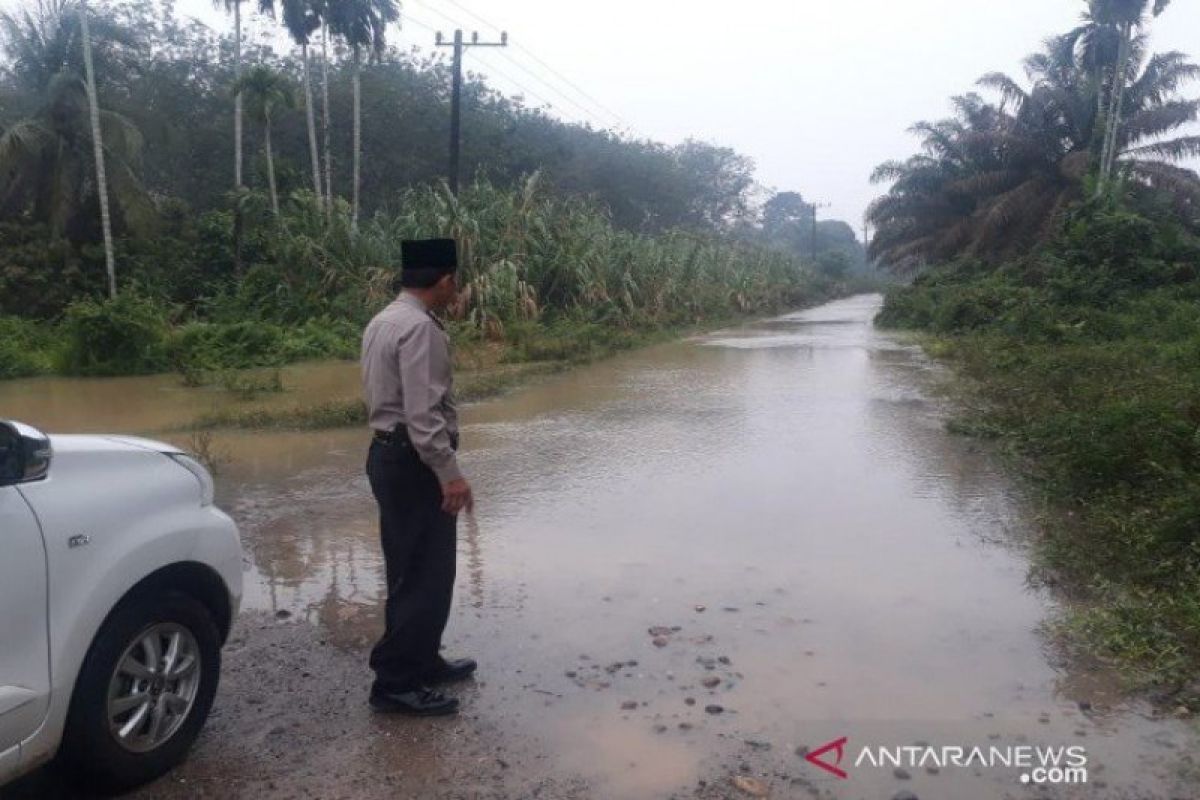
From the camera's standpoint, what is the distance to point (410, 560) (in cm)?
379

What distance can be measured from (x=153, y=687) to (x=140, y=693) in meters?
0.06

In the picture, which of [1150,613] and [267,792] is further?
[1150,613]

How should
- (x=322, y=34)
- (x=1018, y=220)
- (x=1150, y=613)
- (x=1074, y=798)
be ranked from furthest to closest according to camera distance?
(x=1018, y=220)
(x=322, y=34)
(x=1150, y=613)
(x=1074, y=798)

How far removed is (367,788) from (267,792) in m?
0.31

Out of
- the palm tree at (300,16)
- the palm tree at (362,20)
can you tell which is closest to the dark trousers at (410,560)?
the palm tree at (362,20)

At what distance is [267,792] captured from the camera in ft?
10.7

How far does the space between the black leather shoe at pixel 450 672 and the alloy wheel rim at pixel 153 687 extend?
915 millimetres

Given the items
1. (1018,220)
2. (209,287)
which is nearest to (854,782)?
(209,287)

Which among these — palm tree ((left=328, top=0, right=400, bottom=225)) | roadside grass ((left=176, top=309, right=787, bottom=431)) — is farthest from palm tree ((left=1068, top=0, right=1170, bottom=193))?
palm tree ((left=328, top=0, right=400, bottom=225))

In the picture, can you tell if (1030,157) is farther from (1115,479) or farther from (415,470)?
(415,470)

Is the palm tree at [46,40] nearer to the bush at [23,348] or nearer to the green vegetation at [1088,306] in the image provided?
the bush at [23,348]

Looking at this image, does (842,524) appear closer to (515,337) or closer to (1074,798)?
(1074,798)

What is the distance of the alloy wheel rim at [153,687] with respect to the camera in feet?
10.2

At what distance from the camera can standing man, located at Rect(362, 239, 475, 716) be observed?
3.62 metres
